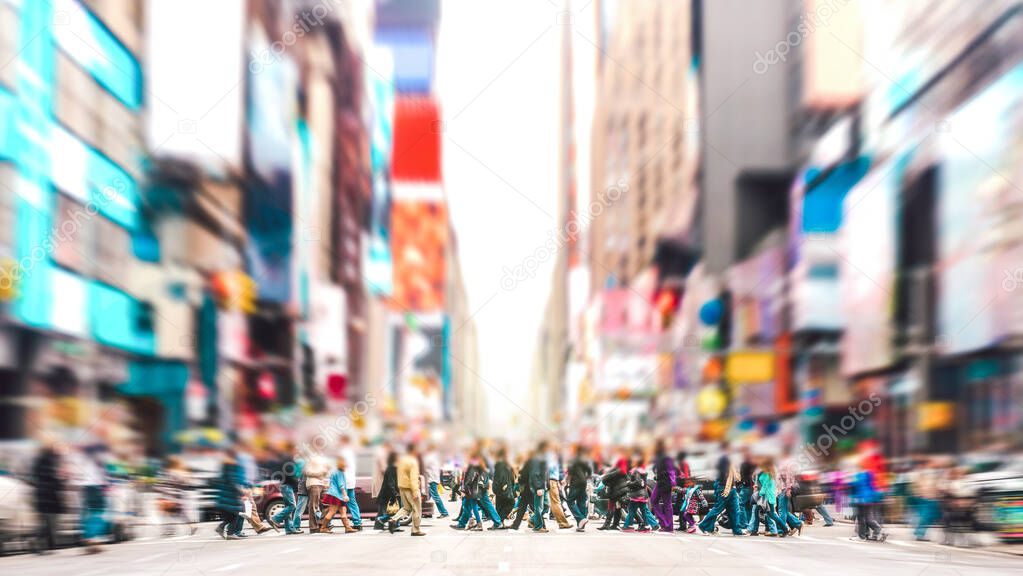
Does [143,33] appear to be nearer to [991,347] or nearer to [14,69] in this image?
[14,69]

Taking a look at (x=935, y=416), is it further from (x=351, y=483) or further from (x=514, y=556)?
(x=514, y=556)

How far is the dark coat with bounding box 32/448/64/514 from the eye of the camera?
14.5 meters

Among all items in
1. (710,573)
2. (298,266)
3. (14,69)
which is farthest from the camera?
(298,266)

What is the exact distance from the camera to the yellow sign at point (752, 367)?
4784cm

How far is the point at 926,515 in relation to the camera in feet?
61.0

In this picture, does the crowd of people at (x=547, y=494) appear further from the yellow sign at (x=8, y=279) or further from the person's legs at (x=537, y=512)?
the yellow sign at (x=8, y=279)

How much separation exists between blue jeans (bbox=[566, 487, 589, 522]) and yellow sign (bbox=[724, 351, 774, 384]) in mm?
29330

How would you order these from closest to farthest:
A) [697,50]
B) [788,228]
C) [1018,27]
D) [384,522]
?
[384,522], [1018,27], [788,228], [697,50]

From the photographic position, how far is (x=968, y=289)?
30.1 m

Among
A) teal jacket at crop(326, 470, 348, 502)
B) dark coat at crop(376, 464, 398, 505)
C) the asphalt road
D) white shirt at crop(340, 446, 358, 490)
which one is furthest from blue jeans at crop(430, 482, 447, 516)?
the asphalt road

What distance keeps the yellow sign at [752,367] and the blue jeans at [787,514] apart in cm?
2840

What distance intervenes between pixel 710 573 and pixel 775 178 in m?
45.8

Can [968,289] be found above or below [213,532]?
above

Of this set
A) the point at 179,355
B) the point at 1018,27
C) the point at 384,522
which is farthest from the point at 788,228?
the point at 384,522
